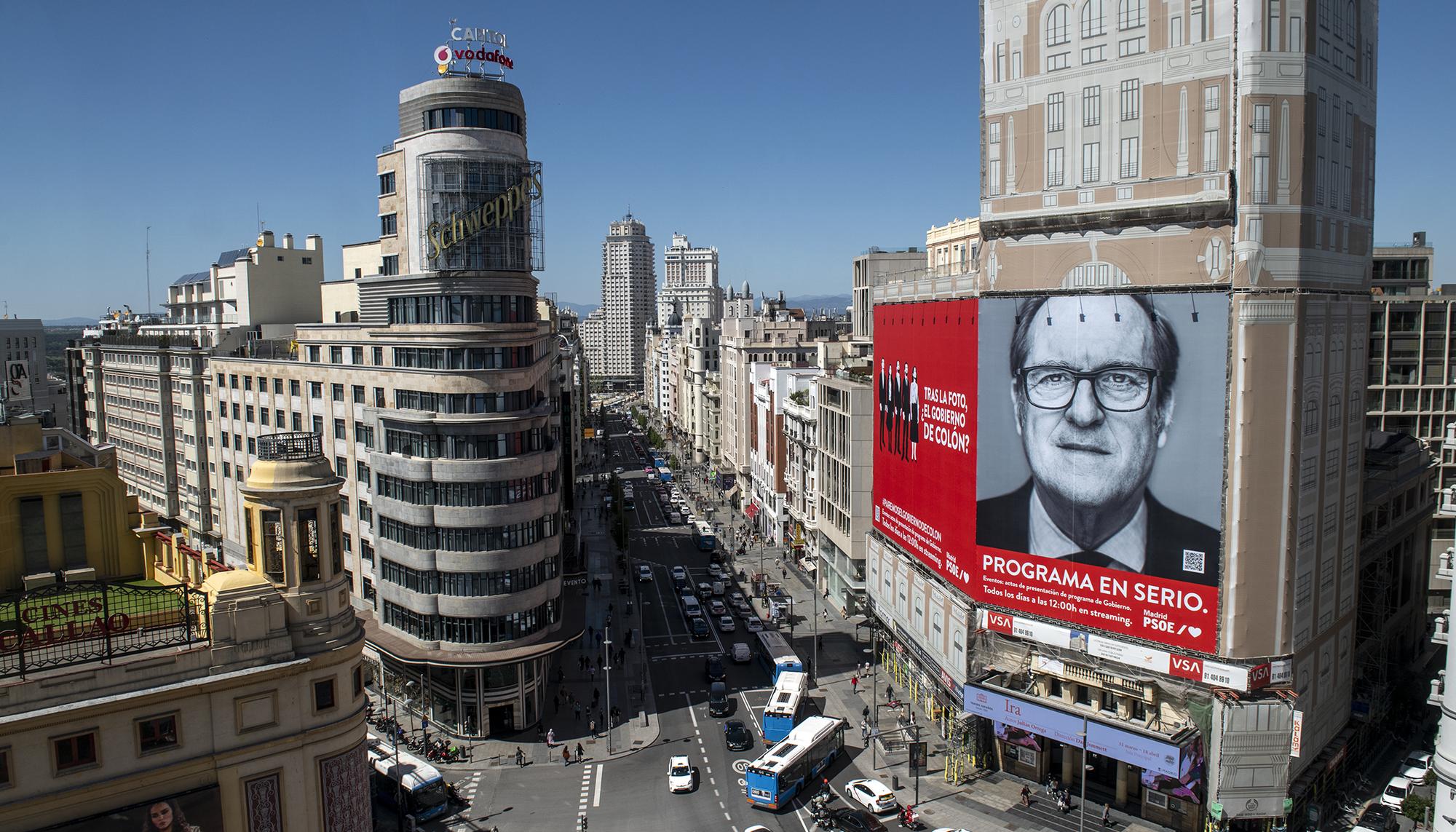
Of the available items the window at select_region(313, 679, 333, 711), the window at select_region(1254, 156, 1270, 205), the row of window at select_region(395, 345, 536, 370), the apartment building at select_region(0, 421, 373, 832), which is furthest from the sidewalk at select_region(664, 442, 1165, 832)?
the window at select_region(313, 679, 333, 711)

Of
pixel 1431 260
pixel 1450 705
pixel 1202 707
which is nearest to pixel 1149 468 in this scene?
pixel 1202 707

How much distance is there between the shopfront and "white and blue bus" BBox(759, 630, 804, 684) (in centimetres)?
1620

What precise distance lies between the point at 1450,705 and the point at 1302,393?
17.3m

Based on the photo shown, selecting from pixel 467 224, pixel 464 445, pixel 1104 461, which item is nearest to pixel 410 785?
pixel 464 445

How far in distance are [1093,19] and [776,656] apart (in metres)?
48.5

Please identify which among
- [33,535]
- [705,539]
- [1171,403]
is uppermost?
[1171,403]

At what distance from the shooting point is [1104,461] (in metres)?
50.1

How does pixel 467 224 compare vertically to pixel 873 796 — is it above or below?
above

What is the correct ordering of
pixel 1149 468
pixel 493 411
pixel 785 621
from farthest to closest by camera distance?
pixel 785 621, pixel 493 411, pixel 1149 468

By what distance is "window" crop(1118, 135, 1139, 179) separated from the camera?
48.8 m

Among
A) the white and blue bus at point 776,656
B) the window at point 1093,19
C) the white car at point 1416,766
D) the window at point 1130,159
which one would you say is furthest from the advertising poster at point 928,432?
the white car at point 1416,766

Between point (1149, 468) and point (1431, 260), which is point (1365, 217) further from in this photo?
point (1431, 260)

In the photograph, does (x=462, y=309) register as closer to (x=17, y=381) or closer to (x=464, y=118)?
(x=464, y=118)

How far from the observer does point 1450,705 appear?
33.6 m
